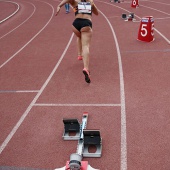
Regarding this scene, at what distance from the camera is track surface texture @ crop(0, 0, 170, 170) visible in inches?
133

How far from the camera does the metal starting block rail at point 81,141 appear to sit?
9.47 feet

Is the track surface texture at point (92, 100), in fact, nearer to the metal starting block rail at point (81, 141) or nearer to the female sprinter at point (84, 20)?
the metal starting block rail at point (81, 141)

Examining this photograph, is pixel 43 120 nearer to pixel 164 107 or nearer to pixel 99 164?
pixel 99 164

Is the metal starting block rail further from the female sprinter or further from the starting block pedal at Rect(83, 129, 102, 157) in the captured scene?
the female sprinter

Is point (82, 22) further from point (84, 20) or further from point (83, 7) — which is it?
point (83, 7)

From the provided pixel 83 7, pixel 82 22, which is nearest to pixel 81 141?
pixel 82 22

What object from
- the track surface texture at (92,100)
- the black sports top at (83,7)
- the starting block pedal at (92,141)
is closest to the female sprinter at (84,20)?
the black sports top at (83,7)

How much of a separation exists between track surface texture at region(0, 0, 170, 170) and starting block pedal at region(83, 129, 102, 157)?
8cm

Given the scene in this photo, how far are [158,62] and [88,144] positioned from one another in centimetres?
399

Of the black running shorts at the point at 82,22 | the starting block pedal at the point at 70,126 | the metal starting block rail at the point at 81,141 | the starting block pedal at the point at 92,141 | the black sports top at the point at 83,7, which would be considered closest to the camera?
the metal starting block rail at the point at 81,141

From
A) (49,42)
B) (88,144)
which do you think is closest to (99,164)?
(88,144)

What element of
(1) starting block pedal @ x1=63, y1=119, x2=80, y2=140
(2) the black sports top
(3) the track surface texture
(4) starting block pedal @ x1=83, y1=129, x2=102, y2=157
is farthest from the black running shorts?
(4) starting block pedal @ x1=83, y1=129, x2=102, y2=157

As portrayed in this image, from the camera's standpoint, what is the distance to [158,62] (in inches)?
261

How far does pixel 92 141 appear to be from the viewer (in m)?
3.44
